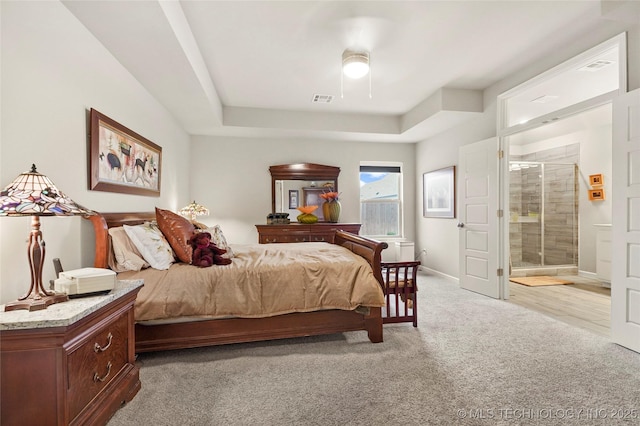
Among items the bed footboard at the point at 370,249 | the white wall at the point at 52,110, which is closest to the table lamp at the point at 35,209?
the white wall at the point at 52,110

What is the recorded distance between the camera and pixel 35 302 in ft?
4.14

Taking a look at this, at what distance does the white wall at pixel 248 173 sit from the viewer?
17.1 ft

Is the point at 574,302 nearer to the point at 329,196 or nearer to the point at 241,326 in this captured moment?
the point at 329,196

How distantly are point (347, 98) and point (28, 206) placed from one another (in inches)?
154

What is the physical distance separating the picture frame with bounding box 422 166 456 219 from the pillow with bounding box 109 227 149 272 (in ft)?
14.4

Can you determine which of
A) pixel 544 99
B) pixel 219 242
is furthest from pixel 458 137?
pixel 219 242

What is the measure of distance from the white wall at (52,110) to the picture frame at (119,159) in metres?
0.07

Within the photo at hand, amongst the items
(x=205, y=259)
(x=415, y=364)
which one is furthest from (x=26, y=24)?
(x=415, y=364)

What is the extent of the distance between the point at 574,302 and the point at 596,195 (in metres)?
2.48

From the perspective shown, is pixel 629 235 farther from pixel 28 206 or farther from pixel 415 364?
pixel 28 206

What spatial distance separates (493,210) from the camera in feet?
12.3

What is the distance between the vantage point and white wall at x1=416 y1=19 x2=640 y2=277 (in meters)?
2.53

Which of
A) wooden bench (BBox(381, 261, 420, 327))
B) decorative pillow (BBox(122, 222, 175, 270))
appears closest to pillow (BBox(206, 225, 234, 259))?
decorative pillow (BBox(122, 222, 175, 270))

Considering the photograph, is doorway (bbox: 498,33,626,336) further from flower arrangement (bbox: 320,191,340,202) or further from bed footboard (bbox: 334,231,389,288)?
flower arrangement (bbox: 320,191,340,202)
